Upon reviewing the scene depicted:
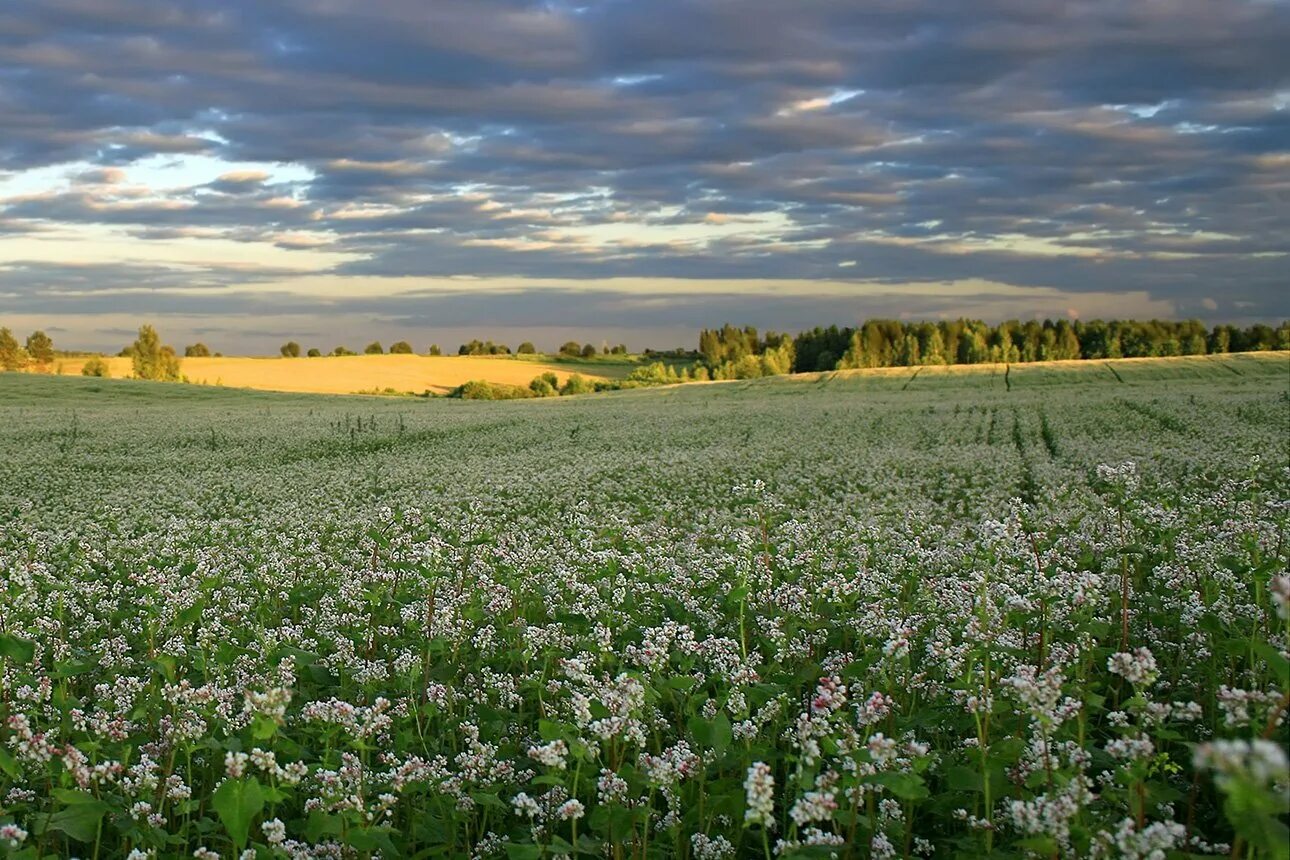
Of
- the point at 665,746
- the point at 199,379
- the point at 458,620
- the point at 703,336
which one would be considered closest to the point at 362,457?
the point at 458,620

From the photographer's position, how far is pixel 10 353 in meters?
115

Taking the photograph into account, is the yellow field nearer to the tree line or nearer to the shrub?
the shrub

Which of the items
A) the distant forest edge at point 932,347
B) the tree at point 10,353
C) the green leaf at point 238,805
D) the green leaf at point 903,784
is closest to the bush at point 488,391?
the distant forest edge at point 932,347

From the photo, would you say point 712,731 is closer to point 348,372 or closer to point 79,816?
point 79,816

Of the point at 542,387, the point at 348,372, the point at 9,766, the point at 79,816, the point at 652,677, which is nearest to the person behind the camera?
the point at 9,766

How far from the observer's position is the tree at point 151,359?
377ft

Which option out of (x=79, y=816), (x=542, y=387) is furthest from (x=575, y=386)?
(x=79, y=816)

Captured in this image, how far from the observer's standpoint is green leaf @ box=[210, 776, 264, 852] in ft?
12.9

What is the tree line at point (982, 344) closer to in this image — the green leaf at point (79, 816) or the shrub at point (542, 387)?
the shrub at point (542, 387)

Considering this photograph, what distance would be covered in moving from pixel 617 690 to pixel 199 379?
129m

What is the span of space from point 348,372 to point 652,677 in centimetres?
13379

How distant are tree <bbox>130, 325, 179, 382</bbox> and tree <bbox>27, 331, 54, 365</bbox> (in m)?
16.5

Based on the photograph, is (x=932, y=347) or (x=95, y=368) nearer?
(x=95, y=368)

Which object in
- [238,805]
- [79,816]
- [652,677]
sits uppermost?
[238,805]
